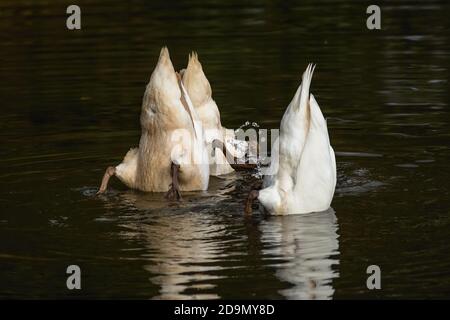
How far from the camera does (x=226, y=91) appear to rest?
51.1 feet

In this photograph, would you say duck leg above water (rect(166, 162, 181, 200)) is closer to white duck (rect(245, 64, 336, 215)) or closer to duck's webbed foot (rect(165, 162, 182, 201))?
duck's webbed foot (rect(165, 162, 182, 201))

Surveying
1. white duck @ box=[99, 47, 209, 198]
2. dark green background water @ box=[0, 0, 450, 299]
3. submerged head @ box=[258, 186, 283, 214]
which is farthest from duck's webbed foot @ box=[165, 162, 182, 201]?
submerged head @ box=[258, 186, 283, 214]

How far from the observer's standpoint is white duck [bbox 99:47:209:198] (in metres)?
10.9

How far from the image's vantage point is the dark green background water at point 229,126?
28.4 feet

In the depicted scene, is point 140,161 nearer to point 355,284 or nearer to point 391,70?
point 355,284

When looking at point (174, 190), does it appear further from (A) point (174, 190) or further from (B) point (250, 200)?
(B) point (250, 200)

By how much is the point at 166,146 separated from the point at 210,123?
47.5 inches

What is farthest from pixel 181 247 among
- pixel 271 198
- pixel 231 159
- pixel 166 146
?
pixel 231 159

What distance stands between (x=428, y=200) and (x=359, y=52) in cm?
749

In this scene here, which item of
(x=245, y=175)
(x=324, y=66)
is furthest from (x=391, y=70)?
(x=245, y=175)

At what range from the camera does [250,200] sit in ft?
33.2

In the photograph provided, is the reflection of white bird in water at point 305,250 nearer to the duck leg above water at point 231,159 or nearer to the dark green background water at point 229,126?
the dark green background water at point 229,126

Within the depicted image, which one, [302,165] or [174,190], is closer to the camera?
[302,165]

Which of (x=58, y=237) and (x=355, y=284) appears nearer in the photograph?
(x=355, y=284)
